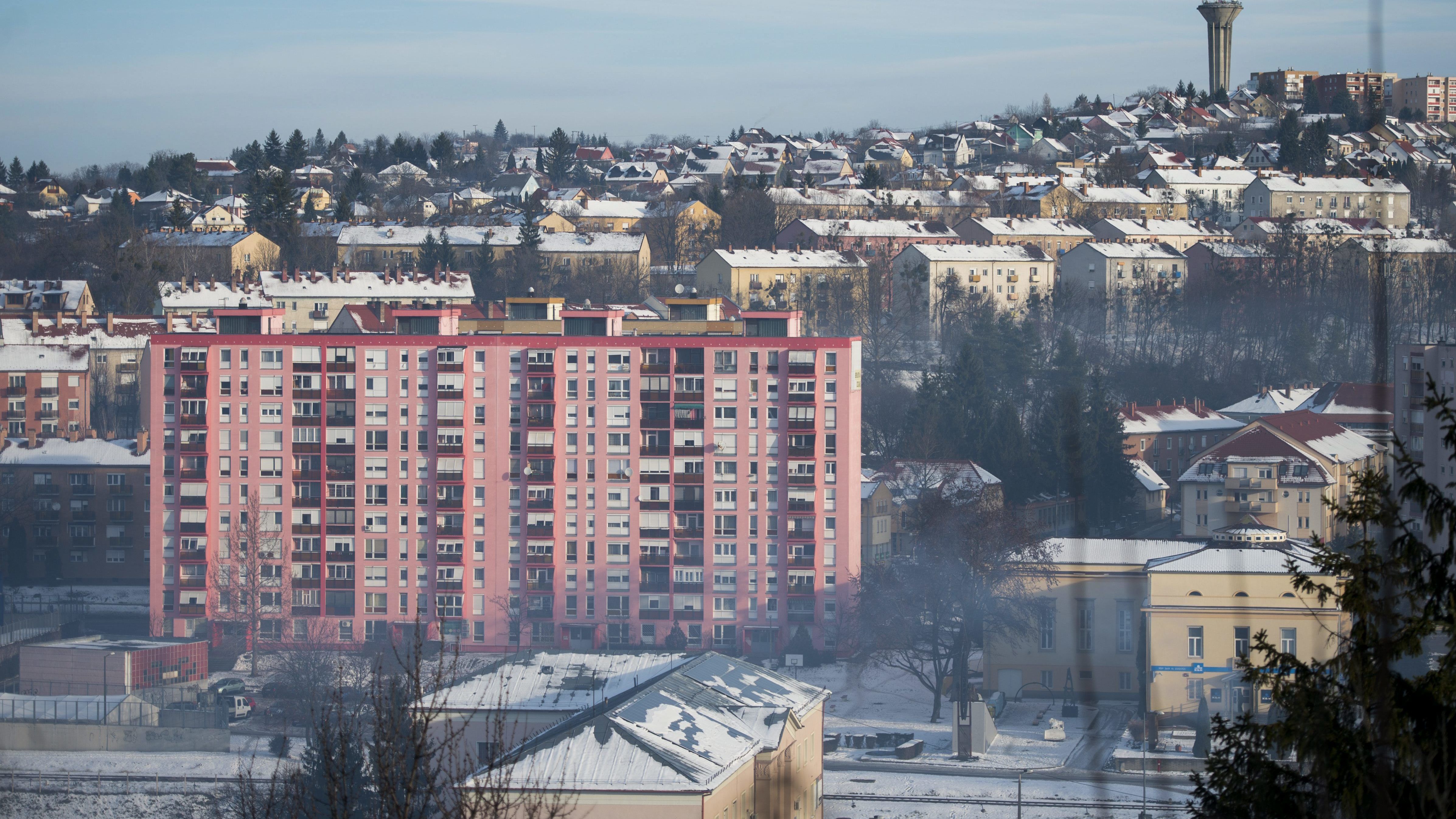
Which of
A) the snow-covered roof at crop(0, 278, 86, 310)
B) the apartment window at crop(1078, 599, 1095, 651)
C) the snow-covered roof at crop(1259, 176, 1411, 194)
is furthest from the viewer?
the snow-covered roof at crop(1259, 176, 1411, 194)

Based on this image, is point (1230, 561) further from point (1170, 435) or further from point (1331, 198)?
point (1331, 198)

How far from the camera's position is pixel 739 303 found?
30.3m

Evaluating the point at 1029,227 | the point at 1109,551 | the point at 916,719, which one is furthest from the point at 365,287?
the point at 916,719

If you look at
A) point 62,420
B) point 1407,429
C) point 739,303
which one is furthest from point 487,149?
point 1407,429

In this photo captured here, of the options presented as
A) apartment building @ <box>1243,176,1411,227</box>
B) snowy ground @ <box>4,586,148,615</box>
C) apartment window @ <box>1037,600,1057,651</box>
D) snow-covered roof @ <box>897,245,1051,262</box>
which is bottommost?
snowy ground @ <box>4,586,148,615</box>

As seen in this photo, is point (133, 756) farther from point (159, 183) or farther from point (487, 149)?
point (487, 149)

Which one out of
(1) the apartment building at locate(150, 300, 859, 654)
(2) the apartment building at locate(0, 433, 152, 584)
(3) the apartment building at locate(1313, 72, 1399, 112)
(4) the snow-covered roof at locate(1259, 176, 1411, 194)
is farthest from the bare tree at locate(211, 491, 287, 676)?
(3) the apartment building at locate(1313, 72, 1399, 112)

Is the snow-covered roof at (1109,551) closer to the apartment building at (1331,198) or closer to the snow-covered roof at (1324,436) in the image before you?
the snow-covered roof at (1324,436)

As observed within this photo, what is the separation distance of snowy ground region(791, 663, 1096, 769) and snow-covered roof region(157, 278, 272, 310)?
1431 centimetres

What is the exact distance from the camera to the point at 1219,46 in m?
61.3

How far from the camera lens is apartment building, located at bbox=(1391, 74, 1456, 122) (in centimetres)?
5816

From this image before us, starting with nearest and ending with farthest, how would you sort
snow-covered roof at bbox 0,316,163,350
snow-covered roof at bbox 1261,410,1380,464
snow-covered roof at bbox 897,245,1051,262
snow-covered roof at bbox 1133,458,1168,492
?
snow-covered roof at bbox 1261,410,1380,464, snow-covered roof at bbox 1133,458,1168,492, snow-covered roof at bbox 0,316,163,350, snow-covered roof at bbox 897,245,1051,262

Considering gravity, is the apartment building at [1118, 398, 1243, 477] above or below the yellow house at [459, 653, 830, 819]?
above

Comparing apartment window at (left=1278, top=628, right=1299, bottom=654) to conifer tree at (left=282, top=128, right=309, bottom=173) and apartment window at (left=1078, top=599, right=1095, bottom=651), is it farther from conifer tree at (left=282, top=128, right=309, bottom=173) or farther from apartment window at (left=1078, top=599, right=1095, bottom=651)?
conifer tree at (left=282, top=128, right=309, bottom=173)
